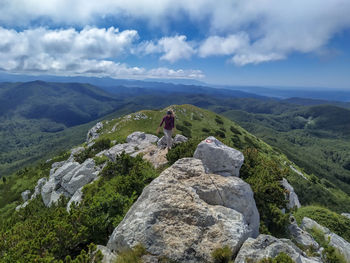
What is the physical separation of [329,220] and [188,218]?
18.8 meters

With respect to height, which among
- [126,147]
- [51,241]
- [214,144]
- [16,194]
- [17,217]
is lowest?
[16,194]

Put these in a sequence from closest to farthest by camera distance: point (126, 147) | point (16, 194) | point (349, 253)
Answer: point (349, 253) → point (126, 147) → point (16, 194)

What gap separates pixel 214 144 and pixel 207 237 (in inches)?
304

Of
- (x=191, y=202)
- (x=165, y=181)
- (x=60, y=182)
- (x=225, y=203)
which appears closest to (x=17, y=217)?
(x=60, y=182)

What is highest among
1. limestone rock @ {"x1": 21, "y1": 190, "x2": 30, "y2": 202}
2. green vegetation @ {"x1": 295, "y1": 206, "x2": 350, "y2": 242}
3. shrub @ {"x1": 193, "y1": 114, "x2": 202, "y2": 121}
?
green vegetation @ {"x1": 295, "y1": 206, "x2": 350, "y2": 242}

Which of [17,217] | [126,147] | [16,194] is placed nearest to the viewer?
[17,217]

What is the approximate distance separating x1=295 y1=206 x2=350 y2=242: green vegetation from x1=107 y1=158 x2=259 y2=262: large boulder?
1207 centimetres

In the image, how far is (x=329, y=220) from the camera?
18.8 meters

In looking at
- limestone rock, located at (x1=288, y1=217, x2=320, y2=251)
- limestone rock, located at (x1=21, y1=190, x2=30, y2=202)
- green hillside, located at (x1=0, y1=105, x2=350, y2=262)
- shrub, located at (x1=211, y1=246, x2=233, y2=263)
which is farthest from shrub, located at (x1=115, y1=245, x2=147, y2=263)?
limestone rock, located at (x1=21, y1=190, x2=30, y2=202)

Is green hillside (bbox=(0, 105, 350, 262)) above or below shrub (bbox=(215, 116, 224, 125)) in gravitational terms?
above

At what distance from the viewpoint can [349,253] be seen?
13.3 meters

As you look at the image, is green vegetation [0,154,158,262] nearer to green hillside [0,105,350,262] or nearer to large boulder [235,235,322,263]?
green hillside [0,105,350,262]

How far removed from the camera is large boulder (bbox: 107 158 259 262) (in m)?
7.99

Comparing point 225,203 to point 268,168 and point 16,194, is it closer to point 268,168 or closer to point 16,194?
point 268,168
